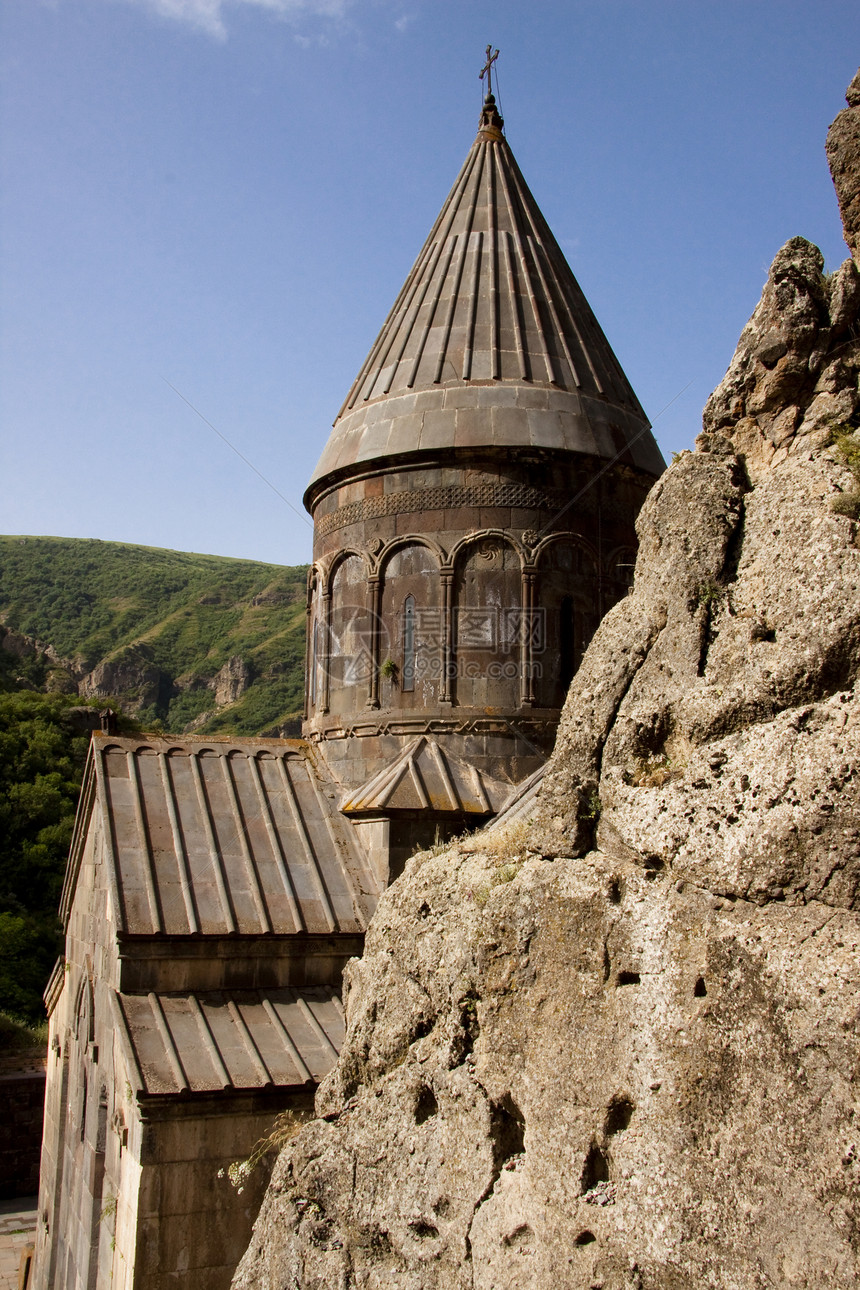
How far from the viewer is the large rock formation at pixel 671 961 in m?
2.64

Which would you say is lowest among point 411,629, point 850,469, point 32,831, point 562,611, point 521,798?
point 32,831

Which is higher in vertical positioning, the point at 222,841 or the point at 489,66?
the point at 489,66

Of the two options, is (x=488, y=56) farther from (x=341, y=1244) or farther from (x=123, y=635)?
(x=123, y=635)

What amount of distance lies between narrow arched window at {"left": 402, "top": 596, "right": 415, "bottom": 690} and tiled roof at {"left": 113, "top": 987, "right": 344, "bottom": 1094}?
8.20 feet

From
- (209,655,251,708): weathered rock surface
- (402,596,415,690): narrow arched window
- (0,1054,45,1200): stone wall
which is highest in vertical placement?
(209,655,251,708): weathered rock surface

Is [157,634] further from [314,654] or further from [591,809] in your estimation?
[591,809]

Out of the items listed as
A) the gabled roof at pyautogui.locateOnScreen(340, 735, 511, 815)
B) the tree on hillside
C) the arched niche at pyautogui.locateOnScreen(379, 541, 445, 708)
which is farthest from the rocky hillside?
the gabled roof at pyautogui.locateOnScreen(340, 735, 511, 815)

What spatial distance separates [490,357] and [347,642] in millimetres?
2631

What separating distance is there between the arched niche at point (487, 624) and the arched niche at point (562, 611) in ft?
0.59

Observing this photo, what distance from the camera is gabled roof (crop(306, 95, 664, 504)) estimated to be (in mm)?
8844

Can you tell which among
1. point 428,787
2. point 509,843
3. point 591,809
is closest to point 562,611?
point 428,787

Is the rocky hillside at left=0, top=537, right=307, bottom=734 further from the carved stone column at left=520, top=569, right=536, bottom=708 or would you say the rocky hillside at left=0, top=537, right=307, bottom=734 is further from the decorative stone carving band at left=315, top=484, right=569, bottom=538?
the carved stone column at left=520, top=569, right=536, bottom=708

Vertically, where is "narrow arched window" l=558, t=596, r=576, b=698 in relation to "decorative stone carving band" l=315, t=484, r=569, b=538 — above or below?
below

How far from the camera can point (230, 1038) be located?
21.8 feet
